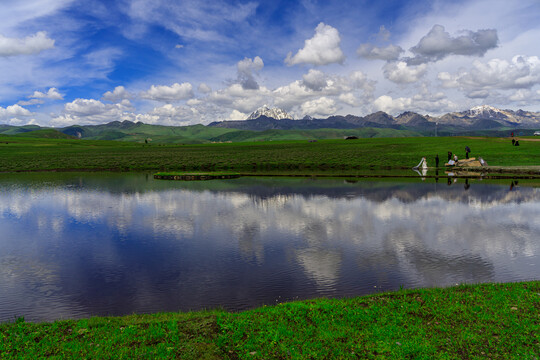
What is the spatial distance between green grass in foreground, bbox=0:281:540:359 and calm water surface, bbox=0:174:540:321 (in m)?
2.13

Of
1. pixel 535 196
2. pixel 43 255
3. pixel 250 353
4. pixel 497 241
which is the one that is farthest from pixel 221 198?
pixel 535 196

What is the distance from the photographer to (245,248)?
22203mm

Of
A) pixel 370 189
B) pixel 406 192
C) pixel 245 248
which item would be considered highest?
pixel 370 189

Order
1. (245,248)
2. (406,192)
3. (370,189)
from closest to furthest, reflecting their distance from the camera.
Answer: (245,248) → (406,192) → (370,189)

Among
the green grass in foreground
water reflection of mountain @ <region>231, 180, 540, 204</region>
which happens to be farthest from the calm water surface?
the green grass in foreground

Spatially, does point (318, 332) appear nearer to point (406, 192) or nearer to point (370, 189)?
point (406, 192)

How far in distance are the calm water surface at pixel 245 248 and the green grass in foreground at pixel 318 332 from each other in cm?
213

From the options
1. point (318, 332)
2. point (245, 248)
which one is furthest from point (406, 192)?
point (318, 332)

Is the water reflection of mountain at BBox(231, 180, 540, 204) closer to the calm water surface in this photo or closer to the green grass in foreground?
the calm water surface

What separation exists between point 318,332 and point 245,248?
11461 mm

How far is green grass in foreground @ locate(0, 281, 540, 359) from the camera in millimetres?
10102

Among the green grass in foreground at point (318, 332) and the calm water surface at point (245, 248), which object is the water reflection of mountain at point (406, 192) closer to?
the calm water surface at point (245, 248)

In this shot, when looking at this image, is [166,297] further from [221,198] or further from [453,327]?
[221,198]

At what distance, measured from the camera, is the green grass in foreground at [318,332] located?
10102 mm
